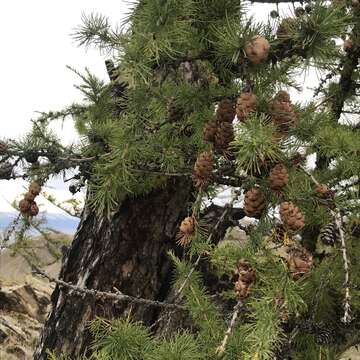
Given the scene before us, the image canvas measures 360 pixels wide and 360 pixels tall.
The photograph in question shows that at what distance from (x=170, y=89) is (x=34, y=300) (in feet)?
36.3

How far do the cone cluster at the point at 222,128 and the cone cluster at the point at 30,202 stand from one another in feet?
3.27

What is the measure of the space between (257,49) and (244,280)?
76 cm

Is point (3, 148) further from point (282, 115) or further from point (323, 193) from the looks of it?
point (323, 193)

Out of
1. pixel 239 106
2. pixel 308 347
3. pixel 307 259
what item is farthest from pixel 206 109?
pixel 308 347

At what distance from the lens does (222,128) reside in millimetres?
1849

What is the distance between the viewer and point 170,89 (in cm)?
254

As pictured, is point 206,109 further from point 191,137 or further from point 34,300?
point 34,300

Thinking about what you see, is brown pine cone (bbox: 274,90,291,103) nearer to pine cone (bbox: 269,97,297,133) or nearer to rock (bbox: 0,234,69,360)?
pine cone (bbox: 269,97,297,133)

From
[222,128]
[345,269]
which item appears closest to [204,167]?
[222,128]

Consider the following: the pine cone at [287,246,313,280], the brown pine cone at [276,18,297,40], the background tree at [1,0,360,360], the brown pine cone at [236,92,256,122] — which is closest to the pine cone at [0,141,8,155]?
the background tree at [1,0,360,360]

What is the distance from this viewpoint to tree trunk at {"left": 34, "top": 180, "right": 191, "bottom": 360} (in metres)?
3.22

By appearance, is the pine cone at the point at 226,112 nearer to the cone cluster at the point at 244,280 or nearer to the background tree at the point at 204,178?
the background tree at the point at 204,178

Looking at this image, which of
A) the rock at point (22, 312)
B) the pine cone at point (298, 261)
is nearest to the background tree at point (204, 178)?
the pine cone at point (298, 261)

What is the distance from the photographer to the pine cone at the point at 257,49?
5.54ft
